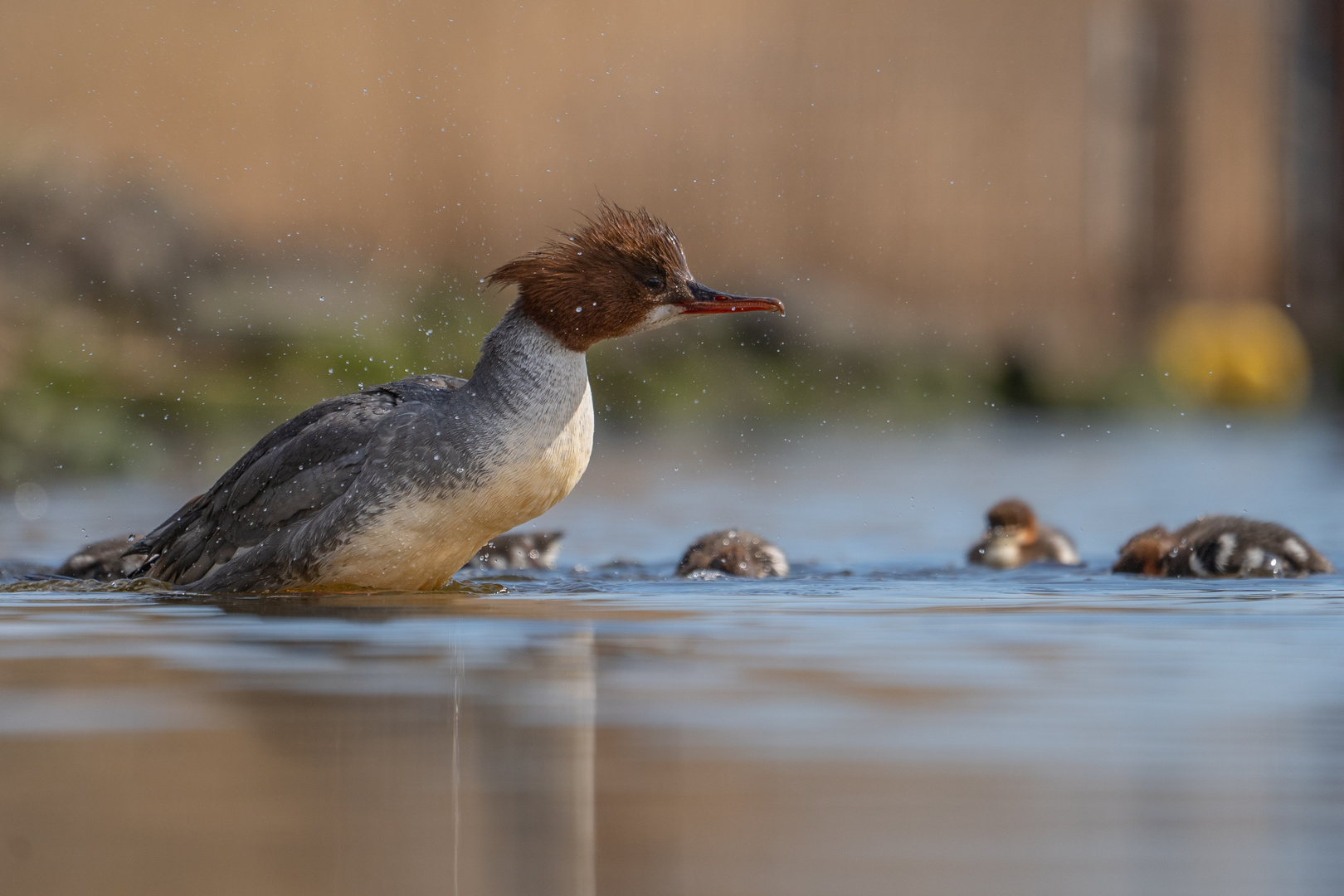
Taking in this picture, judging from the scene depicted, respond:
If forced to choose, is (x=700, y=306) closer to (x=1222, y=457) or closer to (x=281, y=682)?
(x=281, y=682)

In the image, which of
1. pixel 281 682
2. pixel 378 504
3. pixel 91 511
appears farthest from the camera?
pixel 91 511

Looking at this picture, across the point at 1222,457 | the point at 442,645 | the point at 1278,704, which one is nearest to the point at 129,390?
the point at 1222,457

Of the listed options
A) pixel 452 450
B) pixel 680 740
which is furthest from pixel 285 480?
pixel 680 740

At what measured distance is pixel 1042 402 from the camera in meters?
13.6

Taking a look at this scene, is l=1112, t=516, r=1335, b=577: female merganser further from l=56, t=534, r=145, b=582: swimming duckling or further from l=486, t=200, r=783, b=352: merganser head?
l=56, t=534, r=145, b=582: swimming duckling

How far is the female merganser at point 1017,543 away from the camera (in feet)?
19.0

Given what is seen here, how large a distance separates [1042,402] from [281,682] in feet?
37.4

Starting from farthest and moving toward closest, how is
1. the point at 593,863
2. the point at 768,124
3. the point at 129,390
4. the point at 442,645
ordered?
the point at 768,124 < the point at 129,390 < the point at 442,645 < the point at 593,863

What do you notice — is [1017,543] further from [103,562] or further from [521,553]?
[103,562]

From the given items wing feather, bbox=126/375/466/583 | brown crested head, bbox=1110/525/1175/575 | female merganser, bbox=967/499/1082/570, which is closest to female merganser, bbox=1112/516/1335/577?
brown crested head, bbox=1110/525/1175/575

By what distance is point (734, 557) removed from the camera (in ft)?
17.8

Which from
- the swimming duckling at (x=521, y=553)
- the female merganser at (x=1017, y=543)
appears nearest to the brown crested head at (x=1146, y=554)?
the female merganser at (x=1017, y=543)

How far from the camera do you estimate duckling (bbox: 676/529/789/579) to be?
537cm

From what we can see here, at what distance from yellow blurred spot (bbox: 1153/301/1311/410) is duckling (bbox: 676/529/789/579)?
360 inches
